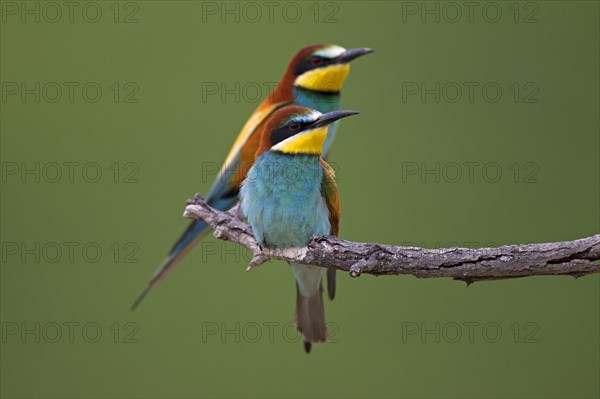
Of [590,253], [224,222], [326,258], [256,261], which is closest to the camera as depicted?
[590,253]

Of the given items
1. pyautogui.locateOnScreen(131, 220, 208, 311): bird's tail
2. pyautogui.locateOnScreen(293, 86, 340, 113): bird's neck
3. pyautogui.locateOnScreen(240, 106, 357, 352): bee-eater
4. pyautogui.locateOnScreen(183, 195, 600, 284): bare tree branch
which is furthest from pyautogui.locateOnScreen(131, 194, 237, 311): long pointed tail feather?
pyautogui.locateOnScreen(183, 195, 600, 284): bare tree branch

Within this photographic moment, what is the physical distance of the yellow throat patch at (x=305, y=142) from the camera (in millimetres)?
1989

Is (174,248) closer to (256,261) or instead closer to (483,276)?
(256,261)

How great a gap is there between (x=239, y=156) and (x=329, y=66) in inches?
16.8

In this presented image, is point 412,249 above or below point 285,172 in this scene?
below

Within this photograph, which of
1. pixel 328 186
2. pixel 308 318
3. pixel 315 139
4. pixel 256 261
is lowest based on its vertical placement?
pixel 308 318

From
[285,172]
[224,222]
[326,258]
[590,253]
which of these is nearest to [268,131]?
[285,172]

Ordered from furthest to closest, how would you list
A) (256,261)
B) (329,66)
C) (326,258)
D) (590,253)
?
(329,66), (256,261), (326,258), (590,253)

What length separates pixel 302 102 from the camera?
2.69 m

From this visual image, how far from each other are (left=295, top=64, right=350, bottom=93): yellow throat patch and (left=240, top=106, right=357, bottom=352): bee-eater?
0.65m

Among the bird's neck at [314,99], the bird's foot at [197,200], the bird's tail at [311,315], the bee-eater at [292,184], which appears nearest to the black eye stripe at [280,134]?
the bee-eater at [292,184]

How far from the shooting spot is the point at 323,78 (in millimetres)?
2662

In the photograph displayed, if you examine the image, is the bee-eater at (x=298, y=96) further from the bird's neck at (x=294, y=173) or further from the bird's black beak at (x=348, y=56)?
the bird's neck at (x=294, y=173)

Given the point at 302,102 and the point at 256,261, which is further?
the point at 302,102
